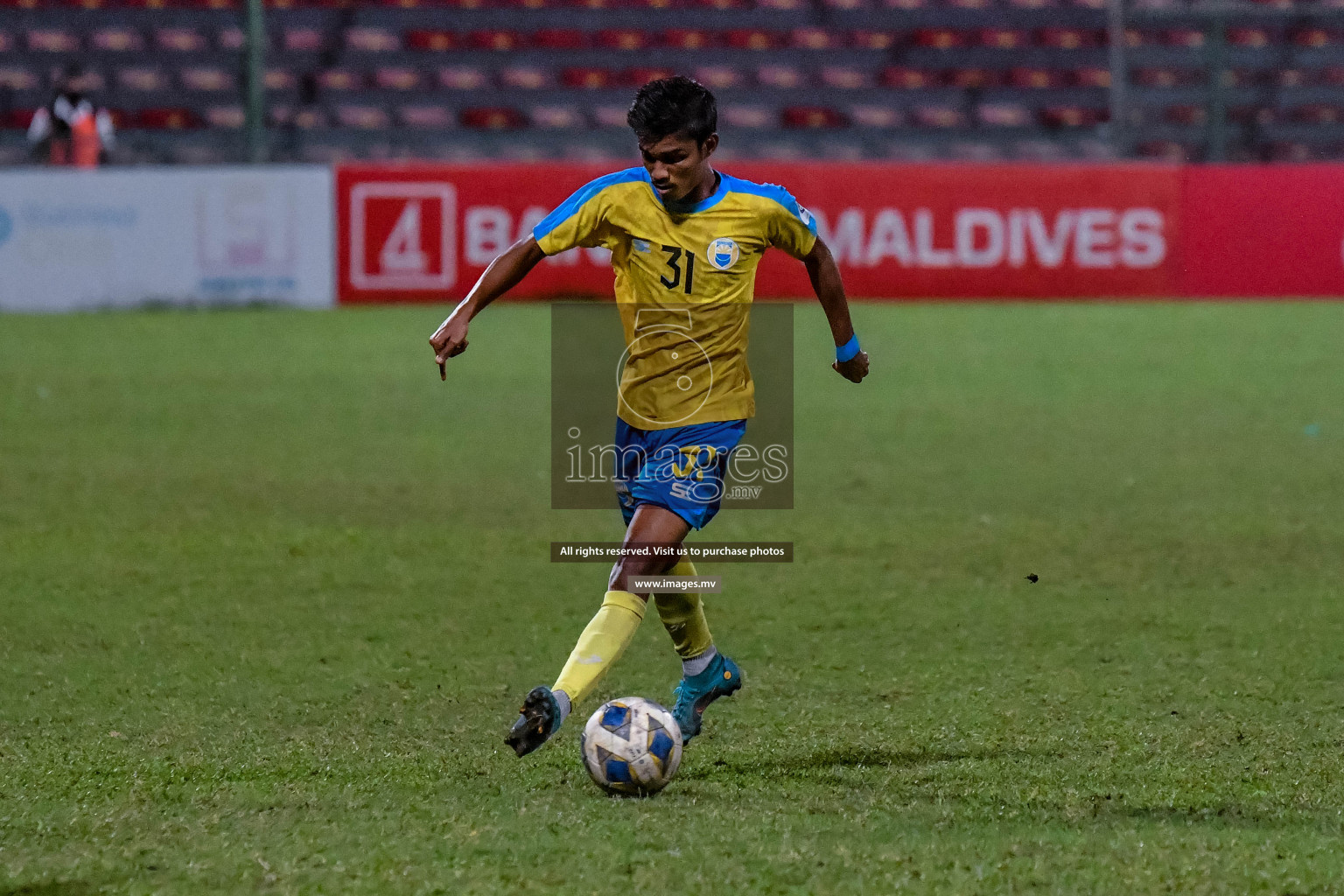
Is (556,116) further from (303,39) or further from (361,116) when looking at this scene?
(303,39)

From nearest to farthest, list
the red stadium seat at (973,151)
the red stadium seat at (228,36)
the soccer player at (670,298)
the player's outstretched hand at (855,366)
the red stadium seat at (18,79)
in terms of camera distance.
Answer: the soccer player at (670,298), the player's outstretched hand at (855,366), the red stadium seat at (973,151), the red stadium seat at (18,79), the red stadium seat at (228,36)

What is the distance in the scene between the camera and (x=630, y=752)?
4.65 m

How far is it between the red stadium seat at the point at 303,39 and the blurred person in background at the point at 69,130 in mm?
3234

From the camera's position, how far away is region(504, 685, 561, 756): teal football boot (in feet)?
15.0

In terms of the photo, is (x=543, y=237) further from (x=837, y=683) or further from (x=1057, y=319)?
(x=1057, y=319)

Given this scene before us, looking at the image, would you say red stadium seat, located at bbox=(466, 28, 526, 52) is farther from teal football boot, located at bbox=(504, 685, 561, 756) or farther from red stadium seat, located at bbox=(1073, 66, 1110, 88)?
teal football boot, located at bbox=(504, 685, 561, 756)

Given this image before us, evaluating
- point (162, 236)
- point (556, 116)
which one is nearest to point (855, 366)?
A: point (162, 236)

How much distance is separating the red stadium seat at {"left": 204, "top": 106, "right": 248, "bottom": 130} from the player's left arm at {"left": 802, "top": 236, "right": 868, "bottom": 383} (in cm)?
1858

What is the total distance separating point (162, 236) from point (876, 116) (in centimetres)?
923

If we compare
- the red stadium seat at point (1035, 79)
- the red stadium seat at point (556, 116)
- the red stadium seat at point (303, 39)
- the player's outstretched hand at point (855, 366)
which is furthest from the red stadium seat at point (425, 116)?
the player's outstretched hand at point (855, 366)

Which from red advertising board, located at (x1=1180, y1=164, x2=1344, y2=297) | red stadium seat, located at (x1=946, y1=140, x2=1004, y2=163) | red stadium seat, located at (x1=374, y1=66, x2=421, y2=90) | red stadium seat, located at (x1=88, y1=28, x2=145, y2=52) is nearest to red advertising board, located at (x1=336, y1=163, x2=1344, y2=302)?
red advertising board, located at (x1=1180, y1=164, x2=1344, y2=297)

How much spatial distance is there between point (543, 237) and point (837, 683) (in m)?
1.89

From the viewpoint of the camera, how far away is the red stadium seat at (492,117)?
2298 cm

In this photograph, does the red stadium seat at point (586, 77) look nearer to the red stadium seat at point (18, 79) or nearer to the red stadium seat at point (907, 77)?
the red stadium seat at point (907, 77)
